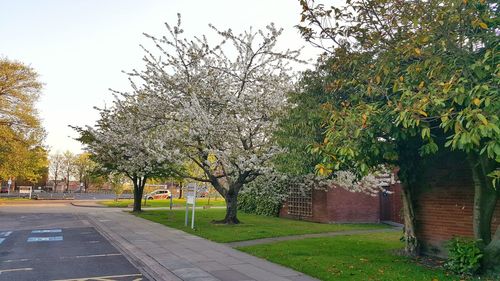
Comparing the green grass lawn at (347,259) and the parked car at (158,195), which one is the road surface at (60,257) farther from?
the parked car at (158,195)

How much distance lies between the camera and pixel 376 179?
18594 mm

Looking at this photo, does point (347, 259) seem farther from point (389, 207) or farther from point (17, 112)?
point (17, 112)

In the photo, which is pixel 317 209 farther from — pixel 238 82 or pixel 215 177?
pixel 238 82

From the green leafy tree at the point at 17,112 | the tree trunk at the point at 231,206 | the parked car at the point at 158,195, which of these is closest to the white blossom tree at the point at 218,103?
the tree trunk at the point at 231,206

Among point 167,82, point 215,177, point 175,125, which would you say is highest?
point 167,82

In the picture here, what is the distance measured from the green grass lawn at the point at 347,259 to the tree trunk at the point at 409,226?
453 mm

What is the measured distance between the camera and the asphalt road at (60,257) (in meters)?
8.23

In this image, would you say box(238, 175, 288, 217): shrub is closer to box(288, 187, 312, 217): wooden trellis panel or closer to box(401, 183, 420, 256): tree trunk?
box(288, 187, 312, 217): wooden trellis panel

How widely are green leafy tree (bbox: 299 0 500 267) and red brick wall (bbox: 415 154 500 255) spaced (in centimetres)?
156

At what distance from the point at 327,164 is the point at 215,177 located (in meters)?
10.8

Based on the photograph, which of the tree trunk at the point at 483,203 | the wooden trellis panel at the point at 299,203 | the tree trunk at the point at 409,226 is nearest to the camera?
the tree trunk at the point at 483,203

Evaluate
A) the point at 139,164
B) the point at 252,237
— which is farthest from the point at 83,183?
the point at 252,237

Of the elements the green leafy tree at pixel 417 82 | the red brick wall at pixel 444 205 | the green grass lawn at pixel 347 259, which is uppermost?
the green leafy tree at pixel 417 82

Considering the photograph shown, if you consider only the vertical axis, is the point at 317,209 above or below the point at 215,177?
below
